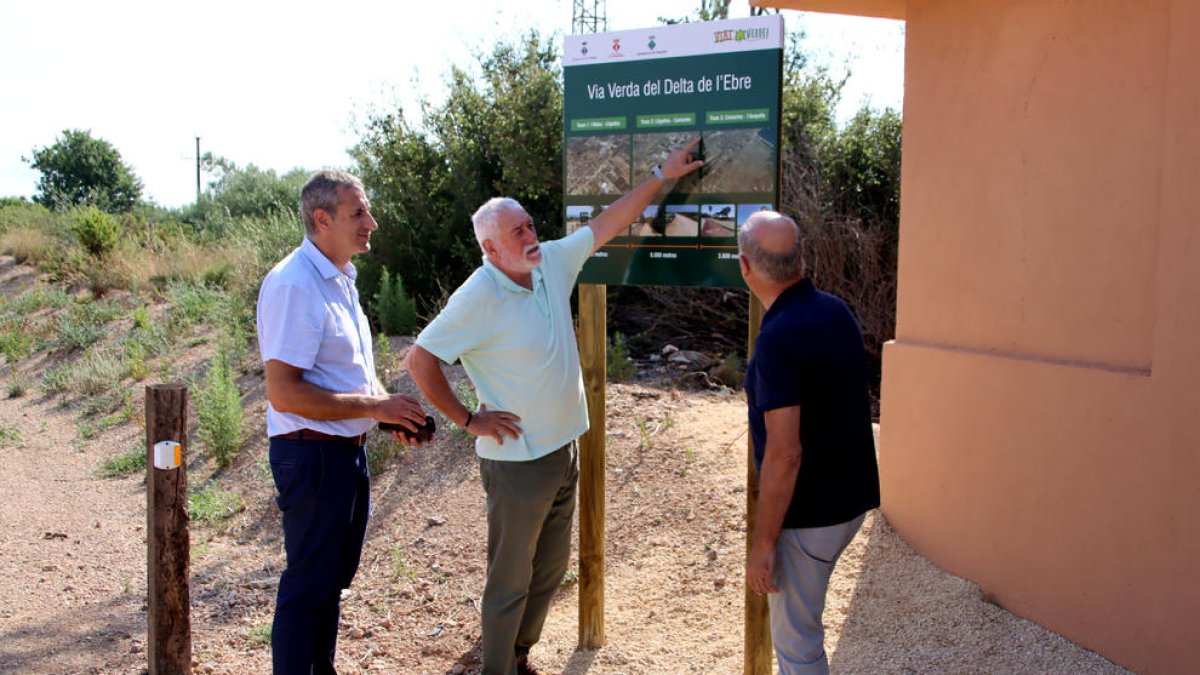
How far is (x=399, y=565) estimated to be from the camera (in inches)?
239

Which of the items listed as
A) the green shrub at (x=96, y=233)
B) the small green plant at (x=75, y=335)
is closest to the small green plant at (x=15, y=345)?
the small green plant at (x=75, y=335)

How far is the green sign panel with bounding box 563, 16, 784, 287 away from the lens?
3982 mm

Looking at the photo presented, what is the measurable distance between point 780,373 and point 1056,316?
6.45 ft

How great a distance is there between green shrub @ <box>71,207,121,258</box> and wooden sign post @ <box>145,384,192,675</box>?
1385cm

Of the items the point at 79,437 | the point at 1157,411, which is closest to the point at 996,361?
the point at 1157,411

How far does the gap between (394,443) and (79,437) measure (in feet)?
14.2

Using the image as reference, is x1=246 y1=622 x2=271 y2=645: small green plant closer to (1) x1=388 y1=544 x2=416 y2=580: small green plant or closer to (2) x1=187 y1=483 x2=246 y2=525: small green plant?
(1) x1=388 y1=544 x2=416 y2=580: small green plant

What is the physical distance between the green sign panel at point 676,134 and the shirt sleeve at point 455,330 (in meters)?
0.92

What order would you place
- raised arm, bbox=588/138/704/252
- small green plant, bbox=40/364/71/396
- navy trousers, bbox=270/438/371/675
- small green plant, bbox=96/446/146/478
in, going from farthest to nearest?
small green plant, bbox=40/364/71/396, small green plant, bbox=96/446/146/478, raised arm, bbox=588/138/704/252, navy trousers, bbox=270/438/371/675

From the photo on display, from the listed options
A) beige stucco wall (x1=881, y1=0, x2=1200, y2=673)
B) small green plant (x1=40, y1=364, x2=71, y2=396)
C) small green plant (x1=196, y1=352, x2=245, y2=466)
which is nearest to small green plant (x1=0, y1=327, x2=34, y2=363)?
small green plant (x1=40, y1=364, x2=71, y2=396)

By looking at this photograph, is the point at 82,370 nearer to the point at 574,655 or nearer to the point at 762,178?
the point at 574,655

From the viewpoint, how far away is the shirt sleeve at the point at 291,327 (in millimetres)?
3395

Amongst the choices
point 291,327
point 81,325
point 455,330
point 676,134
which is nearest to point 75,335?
point 81,325

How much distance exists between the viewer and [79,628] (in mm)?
5367
